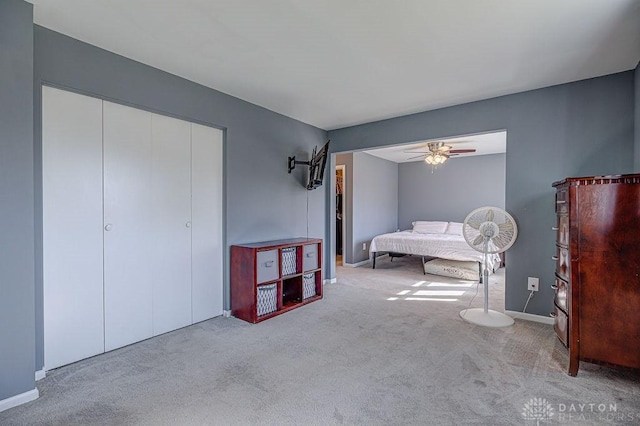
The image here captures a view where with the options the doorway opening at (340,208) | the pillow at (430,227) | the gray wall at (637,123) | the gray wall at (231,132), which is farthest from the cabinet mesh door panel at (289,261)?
the pillow at (430,227)

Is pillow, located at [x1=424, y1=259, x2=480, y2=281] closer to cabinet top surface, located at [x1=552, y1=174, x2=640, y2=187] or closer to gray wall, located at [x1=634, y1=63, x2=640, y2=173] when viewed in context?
→ gray wall, located at [x1=634, y1=63, x2=640, y2=173]

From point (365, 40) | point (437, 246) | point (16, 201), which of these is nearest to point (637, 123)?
point (365, 40)

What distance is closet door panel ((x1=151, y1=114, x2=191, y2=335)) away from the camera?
8.55ft

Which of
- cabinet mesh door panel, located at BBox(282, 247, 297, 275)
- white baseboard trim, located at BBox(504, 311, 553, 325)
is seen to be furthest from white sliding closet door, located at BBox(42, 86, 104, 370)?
white baseboard trim, located at BBox(504, 311, 553, 325)

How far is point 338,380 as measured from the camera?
1.92m

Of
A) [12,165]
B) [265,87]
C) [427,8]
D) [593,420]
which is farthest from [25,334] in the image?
[593,420]

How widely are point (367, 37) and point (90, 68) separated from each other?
1.94 m

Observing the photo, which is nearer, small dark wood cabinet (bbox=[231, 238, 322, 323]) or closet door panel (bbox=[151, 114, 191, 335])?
closet door panel (bbox=[151, 114, 191, 335])

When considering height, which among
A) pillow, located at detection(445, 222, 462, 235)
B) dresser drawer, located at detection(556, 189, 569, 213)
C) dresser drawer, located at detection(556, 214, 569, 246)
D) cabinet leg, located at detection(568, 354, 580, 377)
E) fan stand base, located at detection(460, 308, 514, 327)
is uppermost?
dresser drawer, located at detection(556, 189, 569, 213)

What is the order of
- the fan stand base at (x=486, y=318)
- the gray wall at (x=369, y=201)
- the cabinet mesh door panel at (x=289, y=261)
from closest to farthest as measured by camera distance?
the fan stand base at (x=486, y=318) < the cabinet mesh door panel at (x=289, y=261) < the gray wall at (x=369, y=201)

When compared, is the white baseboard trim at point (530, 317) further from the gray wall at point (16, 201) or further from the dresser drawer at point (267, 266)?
the gray wall at point (16, 201)

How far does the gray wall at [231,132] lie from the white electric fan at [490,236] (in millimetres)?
2048

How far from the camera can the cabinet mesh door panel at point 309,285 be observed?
3.51 metres

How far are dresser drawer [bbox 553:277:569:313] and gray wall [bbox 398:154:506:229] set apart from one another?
4.60 metres
